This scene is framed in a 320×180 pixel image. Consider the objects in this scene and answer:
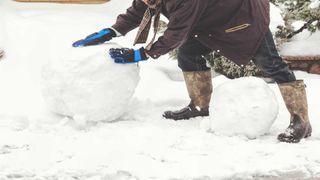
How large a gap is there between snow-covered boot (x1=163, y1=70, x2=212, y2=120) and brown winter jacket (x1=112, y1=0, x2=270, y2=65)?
413mm

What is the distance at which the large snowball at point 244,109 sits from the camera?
342 cm

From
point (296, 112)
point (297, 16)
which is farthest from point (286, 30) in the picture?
point (296, 112)

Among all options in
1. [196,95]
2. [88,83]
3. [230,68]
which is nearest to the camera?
[88,83]

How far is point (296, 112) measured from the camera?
136 inches

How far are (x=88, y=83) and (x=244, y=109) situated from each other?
107 centimetres

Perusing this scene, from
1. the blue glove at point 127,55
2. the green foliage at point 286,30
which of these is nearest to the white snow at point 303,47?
the green foliage at point 286,30

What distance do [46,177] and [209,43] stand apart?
4.63 ft

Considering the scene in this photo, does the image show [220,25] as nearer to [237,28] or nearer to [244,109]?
[237,28]

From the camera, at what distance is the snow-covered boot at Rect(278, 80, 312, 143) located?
11.1ft

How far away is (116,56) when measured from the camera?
3.52 m

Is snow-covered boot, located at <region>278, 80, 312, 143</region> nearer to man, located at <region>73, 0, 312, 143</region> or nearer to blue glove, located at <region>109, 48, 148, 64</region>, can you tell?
man, located at <region>73, 0, 312, 143</region>

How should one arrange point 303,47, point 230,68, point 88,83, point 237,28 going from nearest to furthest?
1. point 237,28
2. point 88,83
3. point 230,68
4. point 303,47

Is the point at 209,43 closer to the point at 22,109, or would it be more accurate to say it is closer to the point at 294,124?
the point at 294,124

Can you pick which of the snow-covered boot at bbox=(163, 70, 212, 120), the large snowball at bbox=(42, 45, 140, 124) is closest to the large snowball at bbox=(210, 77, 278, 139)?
the snow-covered boot at bbox=(163, 70, 212, 120)
